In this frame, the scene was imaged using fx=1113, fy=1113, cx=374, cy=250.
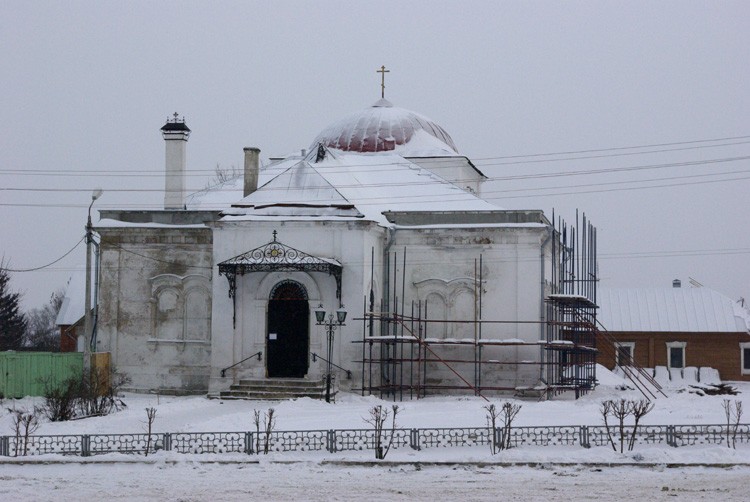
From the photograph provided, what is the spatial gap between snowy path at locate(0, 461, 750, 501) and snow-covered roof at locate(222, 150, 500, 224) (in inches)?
547

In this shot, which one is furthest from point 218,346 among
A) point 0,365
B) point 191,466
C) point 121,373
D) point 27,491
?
point 27,491

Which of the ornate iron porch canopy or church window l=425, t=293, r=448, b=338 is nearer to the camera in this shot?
the ornate iron porch canopy

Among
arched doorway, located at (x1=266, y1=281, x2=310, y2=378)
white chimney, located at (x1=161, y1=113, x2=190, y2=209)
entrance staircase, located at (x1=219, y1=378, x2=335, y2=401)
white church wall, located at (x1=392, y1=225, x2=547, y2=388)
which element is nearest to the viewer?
entrance staircase, located at (x1=219, y1=378, x2=335, y2=401)

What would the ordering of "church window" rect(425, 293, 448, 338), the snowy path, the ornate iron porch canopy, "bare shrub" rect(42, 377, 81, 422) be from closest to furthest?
1. the snowy path
2. "bare shrub" rect(42, 377, 81, 422)
3. the ornate iron porch canopy
4. "church window" rect(425, 293, 448, 338)

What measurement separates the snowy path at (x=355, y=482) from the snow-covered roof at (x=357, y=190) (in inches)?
547

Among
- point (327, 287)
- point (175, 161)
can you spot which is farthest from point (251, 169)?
point (327, 287)

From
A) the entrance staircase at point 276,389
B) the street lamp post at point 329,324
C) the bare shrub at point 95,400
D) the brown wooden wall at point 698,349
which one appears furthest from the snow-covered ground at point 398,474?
the brown wooden wall at point 698,349

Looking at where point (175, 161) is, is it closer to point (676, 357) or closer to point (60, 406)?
point (60, 406)

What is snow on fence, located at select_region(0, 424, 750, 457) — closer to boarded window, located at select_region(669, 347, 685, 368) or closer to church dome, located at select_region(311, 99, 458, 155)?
church dome, located at select_region(311, 99, 458, 155)

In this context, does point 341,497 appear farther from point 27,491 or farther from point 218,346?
point 218,346

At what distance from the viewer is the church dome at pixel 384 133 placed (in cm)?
3847

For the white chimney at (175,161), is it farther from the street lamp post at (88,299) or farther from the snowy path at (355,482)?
the snowy path at (355,482)

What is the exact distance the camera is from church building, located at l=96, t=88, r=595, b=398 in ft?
97.2

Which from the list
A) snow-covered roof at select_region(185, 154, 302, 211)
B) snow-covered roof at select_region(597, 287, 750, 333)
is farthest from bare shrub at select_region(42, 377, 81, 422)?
snow-covered roof at select_region(597, 287, 750, 333)
